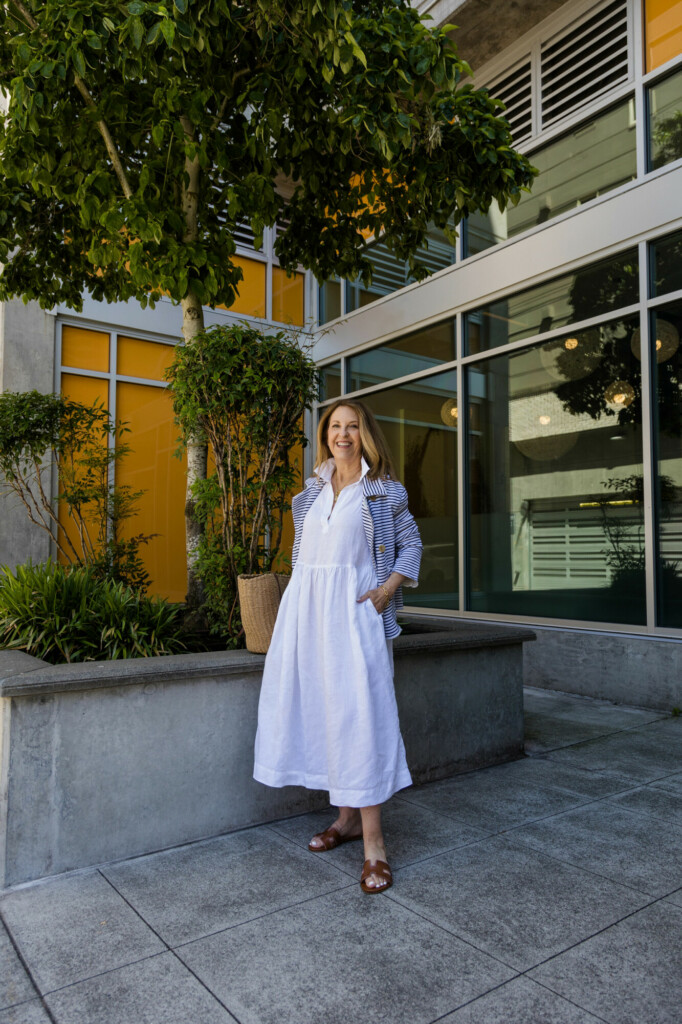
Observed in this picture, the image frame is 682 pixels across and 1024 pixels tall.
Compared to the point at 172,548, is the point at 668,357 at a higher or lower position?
higher

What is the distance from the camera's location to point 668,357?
6.25 meters

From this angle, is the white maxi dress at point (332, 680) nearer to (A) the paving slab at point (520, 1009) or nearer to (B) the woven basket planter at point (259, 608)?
(B) the woven basket planter at point (259, 608)

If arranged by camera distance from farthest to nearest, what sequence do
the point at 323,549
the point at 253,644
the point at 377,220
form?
the point at 377,220, the point at 253,644, the point at 323,549

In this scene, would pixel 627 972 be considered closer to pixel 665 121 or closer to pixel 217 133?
pixel 217 133

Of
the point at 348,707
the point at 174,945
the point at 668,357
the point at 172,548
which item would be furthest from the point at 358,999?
the point at 172,548

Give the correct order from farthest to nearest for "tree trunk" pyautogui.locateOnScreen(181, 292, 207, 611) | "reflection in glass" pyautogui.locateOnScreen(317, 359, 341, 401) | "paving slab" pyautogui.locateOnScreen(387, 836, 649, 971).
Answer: "reflection in glass" pyautogui.locateOnScreen(317, 359, 341, 401) < "tree trunk" pyautogui.locateOnScreen(181, 292, 207, 611) < "paving slab" pyautogui.locateOnScreen(387, 836, 649, 971)

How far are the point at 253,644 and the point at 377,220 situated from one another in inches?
145

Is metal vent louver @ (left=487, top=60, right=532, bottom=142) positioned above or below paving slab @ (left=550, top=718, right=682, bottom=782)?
above

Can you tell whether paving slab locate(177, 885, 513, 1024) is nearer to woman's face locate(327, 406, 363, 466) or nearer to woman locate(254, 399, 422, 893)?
woman locate(254, 399, 422, 893)

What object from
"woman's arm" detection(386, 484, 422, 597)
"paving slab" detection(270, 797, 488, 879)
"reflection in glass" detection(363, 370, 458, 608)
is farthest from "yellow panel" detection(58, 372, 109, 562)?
"woman's arm" detection(386, 484, 422, 597)

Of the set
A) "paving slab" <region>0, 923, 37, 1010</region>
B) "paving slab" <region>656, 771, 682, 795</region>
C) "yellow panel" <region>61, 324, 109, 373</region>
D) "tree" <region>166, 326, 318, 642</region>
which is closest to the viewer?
"paving slab" <region>0, 923, 37, 1010</region>

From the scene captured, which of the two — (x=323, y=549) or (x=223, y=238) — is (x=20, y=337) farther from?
(x=323, y=549)

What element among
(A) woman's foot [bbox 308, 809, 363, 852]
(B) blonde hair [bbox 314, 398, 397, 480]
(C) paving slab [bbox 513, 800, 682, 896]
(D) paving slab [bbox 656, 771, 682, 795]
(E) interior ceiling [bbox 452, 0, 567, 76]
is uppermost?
(E) interior ceiling [bbox 452, 0, 567, 76]

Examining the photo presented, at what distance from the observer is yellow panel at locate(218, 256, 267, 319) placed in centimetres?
1075
